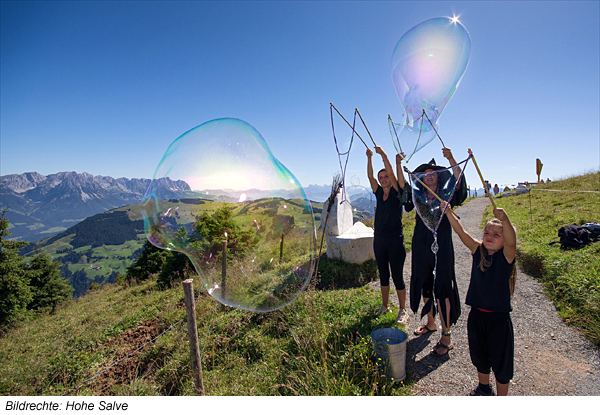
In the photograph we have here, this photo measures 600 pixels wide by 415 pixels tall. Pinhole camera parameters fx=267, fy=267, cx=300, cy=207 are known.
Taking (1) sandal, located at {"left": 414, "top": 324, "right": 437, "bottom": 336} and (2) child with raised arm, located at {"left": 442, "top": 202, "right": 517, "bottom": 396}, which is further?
(1) sandal, located at {"left": 414, "top": 324, "right": 437, "bottom": 336}

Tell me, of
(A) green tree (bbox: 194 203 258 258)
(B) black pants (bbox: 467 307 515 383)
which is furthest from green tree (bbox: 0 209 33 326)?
(B) black pants (bbox: 467 307 515 383)

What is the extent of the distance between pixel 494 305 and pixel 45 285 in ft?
88.4

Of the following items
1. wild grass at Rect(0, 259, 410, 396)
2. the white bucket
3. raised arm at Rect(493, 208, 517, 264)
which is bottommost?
wild grass at Rect(0, 259, 410, 396)

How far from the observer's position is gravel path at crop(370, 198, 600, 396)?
10.7 feet

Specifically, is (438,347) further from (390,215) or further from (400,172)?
(400,172)

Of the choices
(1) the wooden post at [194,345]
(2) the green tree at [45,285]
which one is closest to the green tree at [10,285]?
(2) the green tree at [45,285]

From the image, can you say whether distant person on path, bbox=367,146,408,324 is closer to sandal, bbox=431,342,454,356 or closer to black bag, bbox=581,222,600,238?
sandal, bbox=431,342,454,356

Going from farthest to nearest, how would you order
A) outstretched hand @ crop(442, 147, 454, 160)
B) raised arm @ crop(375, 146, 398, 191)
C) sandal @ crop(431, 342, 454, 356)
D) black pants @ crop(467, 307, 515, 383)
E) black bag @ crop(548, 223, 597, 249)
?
black bag @ crop(548, 223, 597, 249) < raised arm @ crop(375, 146, 398, 191) < sandal @ crop(431, 342, 454, 356) < outstretched hand @ crop(442, 147, 454, 160) < black pants @ crop(467, 307, 515, 383)

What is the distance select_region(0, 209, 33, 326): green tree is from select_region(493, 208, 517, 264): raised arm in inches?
883

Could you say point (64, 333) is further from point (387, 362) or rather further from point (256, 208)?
point (387, 362)

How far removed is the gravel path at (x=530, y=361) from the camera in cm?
327

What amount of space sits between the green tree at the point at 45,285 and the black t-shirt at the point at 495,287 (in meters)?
24.9
